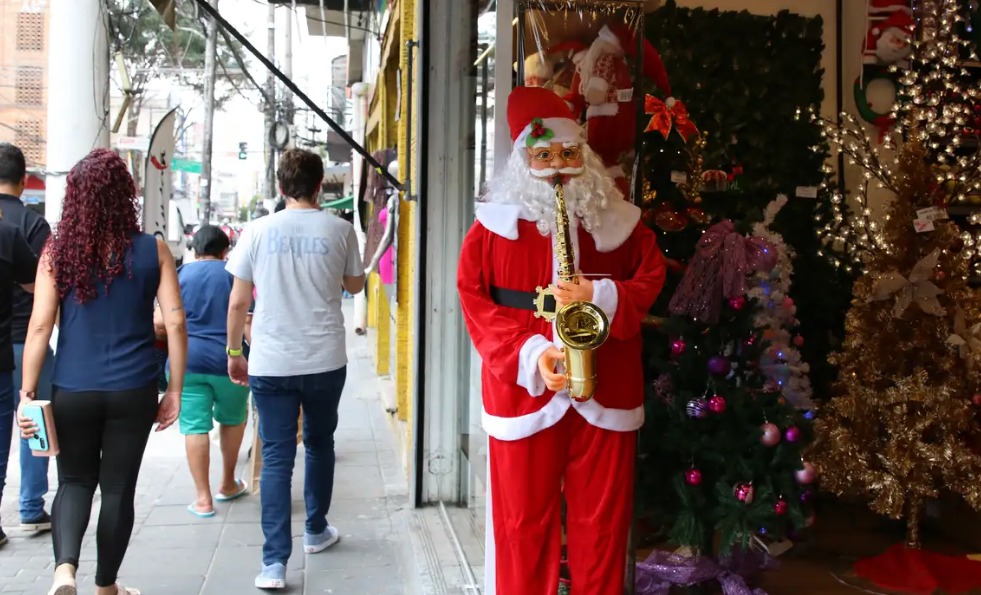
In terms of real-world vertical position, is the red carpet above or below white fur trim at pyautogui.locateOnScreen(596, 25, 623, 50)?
below

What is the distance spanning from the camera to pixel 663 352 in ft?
11.6

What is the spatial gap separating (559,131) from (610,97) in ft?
1.10

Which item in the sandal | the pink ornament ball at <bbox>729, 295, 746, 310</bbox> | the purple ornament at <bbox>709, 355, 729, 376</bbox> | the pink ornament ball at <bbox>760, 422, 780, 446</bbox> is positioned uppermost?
the pink ornament ball at <bbox>729, 295, 746, 310</bbox>

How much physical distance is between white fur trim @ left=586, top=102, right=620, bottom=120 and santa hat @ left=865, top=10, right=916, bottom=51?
2795mm

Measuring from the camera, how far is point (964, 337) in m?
4.02

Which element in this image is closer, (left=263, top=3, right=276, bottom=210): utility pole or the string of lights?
the string of lights

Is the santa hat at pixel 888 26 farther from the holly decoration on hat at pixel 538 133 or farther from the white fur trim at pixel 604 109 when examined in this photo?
the holly decoration on hat at pixel 538 133

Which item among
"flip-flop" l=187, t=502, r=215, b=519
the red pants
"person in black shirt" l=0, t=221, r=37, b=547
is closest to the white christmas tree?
the red pants

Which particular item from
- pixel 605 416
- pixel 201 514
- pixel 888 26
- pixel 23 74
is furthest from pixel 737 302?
pixel 23 74

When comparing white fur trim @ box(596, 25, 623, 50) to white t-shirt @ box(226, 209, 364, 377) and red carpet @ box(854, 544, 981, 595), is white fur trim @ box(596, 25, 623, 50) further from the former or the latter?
red carpet @ box(854, 544, 981, 595)

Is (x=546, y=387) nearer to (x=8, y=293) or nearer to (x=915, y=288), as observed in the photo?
(x=915, y=288)

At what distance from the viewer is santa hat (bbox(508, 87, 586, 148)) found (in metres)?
2.68

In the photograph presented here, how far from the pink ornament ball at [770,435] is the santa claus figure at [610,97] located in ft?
3.43

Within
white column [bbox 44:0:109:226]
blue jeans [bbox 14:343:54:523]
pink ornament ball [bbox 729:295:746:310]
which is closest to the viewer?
pink ornament ball [bbox 729:295:746:310]
